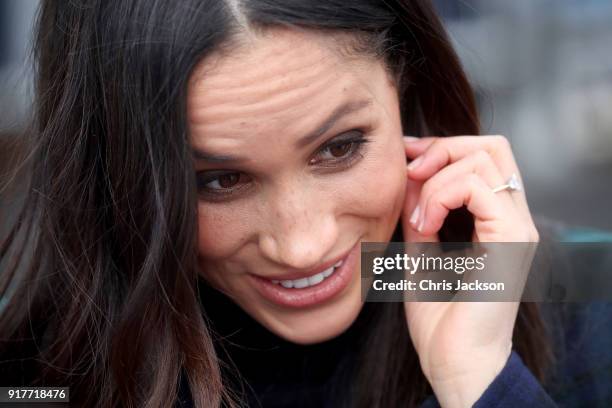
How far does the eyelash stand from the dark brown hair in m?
0.05

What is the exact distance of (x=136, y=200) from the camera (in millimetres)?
1318

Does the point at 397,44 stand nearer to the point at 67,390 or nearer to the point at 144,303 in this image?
the point at 144,303

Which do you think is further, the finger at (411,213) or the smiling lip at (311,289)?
the finger at (411,213)

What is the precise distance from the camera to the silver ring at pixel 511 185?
143 cm

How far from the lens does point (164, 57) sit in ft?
3.99

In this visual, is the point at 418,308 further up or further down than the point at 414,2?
further down

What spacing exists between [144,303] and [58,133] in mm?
333

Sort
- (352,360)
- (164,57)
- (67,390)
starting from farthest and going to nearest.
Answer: (352,360) < (67,390) < (164,57)

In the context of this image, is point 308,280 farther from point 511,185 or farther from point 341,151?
point 511,185

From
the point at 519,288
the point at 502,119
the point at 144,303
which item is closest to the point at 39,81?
the point at 144,303

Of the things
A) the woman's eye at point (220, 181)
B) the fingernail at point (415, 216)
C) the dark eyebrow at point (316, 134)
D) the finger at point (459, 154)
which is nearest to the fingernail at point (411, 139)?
the finger at point (459, 154)

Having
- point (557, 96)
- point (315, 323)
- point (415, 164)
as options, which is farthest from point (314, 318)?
point (557, 96)

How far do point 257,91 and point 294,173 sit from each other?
0.15 metres

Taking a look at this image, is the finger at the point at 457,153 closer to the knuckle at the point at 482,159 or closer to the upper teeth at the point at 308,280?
the knuckle at the point at 482,159
